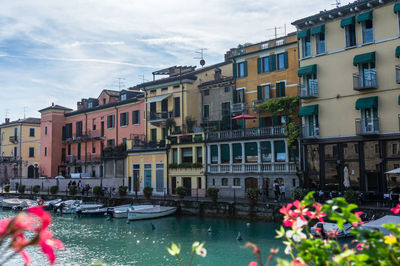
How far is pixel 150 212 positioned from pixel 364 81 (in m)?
19.5

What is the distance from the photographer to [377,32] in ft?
93.3

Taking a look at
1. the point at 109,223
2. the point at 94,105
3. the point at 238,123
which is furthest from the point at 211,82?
the point at 94,105

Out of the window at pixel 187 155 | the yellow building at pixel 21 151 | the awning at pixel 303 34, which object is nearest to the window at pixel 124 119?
the window at pixel 187 155

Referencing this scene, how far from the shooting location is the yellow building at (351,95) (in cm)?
2772

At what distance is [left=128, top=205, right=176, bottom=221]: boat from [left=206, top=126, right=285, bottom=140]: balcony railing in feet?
27.2

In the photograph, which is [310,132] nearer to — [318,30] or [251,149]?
[251,149]

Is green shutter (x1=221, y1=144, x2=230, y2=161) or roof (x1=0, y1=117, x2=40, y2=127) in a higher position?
roof (x1=0, y1=117, x2=40, y2=127)

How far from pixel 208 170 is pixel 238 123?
215 inches

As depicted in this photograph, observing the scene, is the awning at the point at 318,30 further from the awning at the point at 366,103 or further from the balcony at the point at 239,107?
the balcony at the point at 239,107

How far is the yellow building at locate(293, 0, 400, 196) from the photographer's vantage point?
90.9 ft

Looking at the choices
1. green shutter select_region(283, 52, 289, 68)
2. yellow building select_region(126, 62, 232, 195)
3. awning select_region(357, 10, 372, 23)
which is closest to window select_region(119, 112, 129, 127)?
yellow building select_region(126, 62, 232, 195)

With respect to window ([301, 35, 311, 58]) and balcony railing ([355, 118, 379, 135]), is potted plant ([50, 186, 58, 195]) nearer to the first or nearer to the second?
window ([301, 35, 311, 58])

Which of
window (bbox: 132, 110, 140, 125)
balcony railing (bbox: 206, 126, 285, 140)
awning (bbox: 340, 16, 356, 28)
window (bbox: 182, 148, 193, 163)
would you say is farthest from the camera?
window (bbox: 132, 110, 140, 125)

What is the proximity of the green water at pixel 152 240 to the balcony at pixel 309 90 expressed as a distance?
10.7m
